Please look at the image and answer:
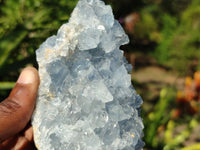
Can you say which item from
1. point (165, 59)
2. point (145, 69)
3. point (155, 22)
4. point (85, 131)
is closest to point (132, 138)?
point (85, 131)

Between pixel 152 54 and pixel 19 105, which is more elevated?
pixel 19 105

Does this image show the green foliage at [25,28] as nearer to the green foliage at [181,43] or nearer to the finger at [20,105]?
the finger at [20,105]

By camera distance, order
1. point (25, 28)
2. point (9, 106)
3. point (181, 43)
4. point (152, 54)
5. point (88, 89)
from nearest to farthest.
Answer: point (88, 89) → point (9, 106) → point (25, 28) → point (181, 43) → point (152, 54)

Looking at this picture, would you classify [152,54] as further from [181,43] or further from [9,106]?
[9,106]

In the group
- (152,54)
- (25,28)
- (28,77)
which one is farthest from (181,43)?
(28,77)

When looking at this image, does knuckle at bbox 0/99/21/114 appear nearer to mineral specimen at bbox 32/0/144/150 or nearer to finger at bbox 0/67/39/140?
finger at bbox 0/67/39/140

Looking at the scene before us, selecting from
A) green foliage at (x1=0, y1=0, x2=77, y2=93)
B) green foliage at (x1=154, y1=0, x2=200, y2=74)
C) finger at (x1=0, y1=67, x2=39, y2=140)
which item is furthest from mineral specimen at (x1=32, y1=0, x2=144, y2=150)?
green foliage at (x1=154, y1=0, x2=200, y2=74)
